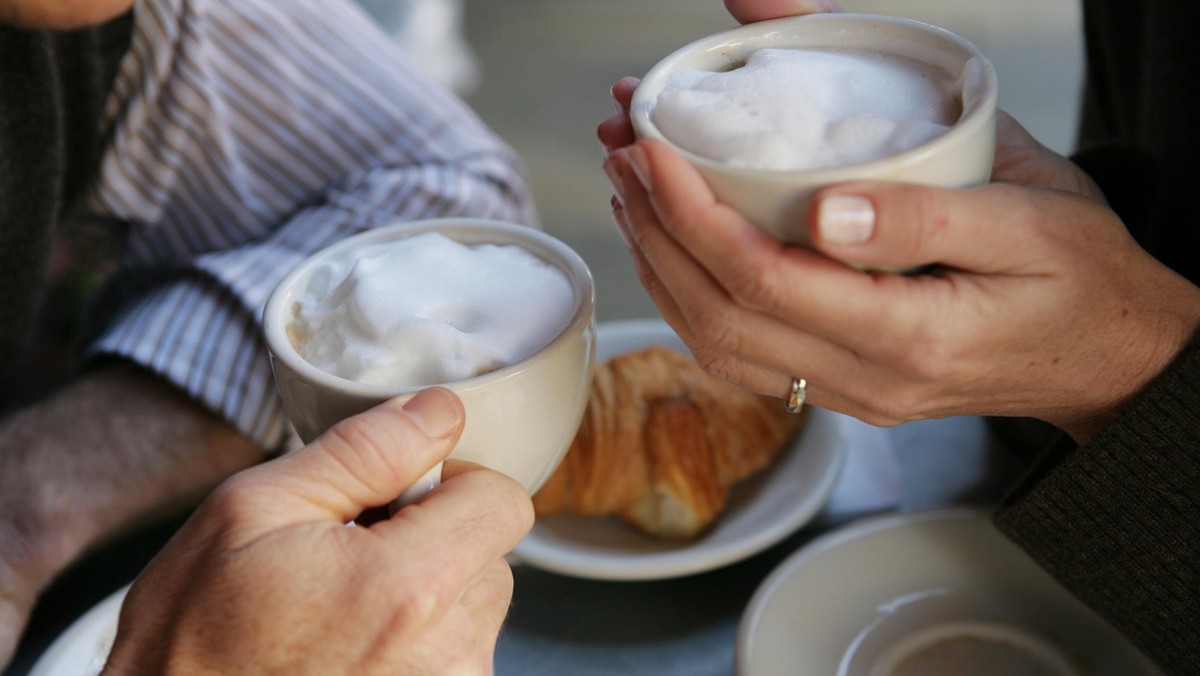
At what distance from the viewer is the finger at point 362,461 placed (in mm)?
461

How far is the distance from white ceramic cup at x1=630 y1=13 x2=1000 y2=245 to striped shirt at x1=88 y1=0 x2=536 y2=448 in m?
0.53

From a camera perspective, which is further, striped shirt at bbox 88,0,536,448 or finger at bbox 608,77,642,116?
striped shirt at bbox 88,0,536,448

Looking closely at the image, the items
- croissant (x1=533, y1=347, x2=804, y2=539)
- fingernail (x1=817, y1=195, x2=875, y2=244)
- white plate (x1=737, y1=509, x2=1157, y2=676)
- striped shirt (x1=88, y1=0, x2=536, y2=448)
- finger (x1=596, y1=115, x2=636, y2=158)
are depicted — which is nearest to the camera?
fingernail (x1=817, y1=195, x2=875, y2=244)

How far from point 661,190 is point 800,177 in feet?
0.19

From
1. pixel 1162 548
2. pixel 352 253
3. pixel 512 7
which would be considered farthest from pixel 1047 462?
pixel 512 7

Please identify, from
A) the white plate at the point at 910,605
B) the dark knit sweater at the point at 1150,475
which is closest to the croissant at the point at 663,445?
the white plate at the point at 910,605

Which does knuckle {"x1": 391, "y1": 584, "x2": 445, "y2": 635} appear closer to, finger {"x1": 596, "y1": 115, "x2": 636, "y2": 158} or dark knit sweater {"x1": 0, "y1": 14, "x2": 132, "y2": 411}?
finger {"x1": 596, "y1": 115, "x2": 636, "y2": 158}

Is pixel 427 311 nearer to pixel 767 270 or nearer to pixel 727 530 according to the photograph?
pixel 767 270

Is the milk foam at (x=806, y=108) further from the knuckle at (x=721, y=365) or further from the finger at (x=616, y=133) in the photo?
the knuckle at (x=721, y=365)

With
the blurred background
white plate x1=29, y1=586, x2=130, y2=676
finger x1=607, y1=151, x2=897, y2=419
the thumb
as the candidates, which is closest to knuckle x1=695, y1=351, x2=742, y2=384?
finger x1=607, y1=151, x2=897, y2=419

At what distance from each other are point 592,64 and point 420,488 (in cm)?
217

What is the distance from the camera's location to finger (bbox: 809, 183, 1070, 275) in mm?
416

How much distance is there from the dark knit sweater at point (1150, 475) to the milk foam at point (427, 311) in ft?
0.95

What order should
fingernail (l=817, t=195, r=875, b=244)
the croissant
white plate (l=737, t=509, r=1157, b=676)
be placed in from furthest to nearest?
the croissant → white plate (l=737, t=509, r=1157, b=676) → fingernail (l=817, t=195, r=875, b=244)
